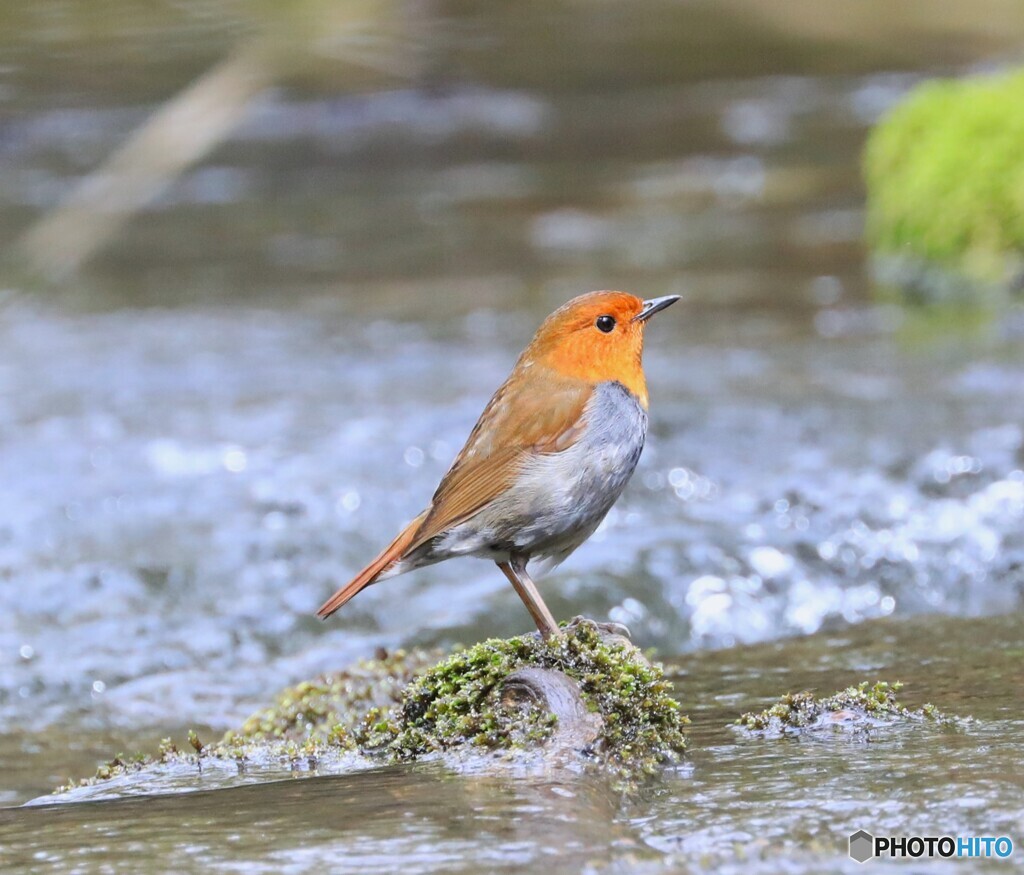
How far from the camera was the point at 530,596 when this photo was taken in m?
4.02

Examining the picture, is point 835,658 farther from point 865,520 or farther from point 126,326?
point 126,326

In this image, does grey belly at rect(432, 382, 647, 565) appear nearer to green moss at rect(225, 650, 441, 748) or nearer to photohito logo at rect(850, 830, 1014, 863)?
green moss at rect(225, 650, 441, 748)

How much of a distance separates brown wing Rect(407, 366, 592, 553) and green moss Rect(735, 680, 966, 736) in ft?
2.87

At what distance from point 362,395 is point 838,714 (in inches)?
223

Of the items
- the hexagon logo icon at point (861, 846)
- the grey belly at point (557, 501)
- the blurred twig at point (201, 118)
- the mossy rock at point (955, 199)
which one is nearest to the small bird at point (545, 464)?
the grey belly at point (557, 501)

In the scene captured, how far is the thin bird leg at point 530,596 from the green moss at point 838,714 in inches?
21.8

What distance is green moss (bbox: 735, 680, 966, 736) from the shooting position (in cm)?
364

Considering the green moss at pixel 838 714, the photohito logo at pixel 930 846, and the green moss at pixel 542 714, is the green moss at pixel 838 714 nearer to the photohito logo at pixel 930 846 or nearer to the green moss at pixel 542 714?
the green moss at pixel 542 714

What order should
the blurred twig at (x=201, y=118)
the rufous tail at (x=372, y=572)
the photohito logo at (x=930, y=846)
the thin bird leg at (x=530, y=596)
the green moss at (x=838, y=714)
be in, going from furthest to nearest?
the thin bird leg at (x=530, y=596), the rufous tail at (x=372, y=572), the green moss at (x=838, y=714), the photohito logo at (x=930, y=846), the blurred twig at (x=201, y=118)

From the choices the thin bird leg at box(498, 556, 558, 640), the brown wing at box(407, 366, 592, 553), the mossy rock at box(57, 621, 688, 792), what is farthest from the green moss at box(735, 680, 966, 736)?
the brown wing at box(407, 366, 592, 553)

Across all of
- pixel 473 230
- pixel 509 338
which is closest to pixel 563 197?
pixel 473 230

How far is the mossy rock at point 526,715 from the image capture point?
3354 millimetres

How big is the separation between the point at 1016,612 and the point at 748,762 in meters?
2.62

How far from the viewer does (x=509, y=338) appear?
10.4 m
